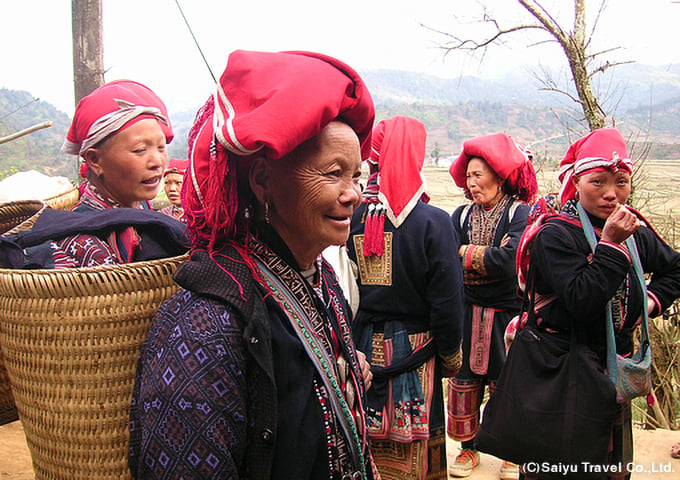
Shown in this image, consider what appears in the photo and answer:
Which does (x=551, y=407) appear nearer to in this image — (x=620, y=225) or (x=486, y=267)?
(x=620, y=225)

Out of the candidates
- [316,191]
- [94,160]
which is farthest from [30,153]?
[316,191]

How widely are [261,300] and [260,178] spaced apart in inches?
12.0

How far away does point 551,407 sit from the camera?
8.80 ft

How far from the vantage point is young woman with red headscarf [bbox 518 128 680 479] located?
105 inches

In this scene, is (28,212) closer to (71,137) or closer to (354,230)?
(71,137)

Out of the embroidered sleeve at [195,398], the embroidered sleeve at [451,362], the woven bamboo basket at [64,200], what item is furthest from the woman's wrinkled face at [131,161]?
the embroidered sleeve at [451,362]

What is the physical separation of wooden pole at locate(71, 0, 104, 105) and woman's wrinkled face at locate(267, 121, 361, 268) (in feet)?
11.5

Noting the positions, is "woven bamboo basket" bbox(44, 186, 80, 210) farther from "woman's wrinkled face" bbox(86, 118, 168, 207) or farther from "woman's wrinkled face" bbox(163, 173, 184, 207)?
"woman's wrinkled face" bbox(163, 173, 184, 207)

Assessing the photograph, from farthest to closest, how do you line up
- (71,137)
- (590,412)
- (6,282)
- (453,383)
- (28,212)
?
(453,383) < (590,412) < (71,137) < (28,212) < (6,282)

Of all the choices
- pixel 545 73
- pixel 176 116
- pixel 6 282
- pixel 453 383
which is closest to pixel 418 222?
pixel 453 383

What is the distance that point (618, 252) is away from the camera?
8.72ft

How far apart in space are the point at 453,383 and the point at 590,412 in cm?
160

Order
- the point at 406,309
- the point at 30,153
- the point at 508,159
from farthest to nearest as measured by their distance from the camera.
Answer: the point at 30,153 → the point at 508,159 → the point at 406,309

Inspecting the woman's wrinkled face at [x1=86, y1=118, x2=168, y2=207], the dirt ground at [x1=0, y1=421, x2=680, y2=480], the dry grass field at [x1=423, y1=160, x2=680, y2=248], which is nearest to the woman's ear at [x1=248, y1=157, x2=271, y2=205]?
the woman's wrinkled face at [x1=86, y1=118, x2=168, y2=207]
